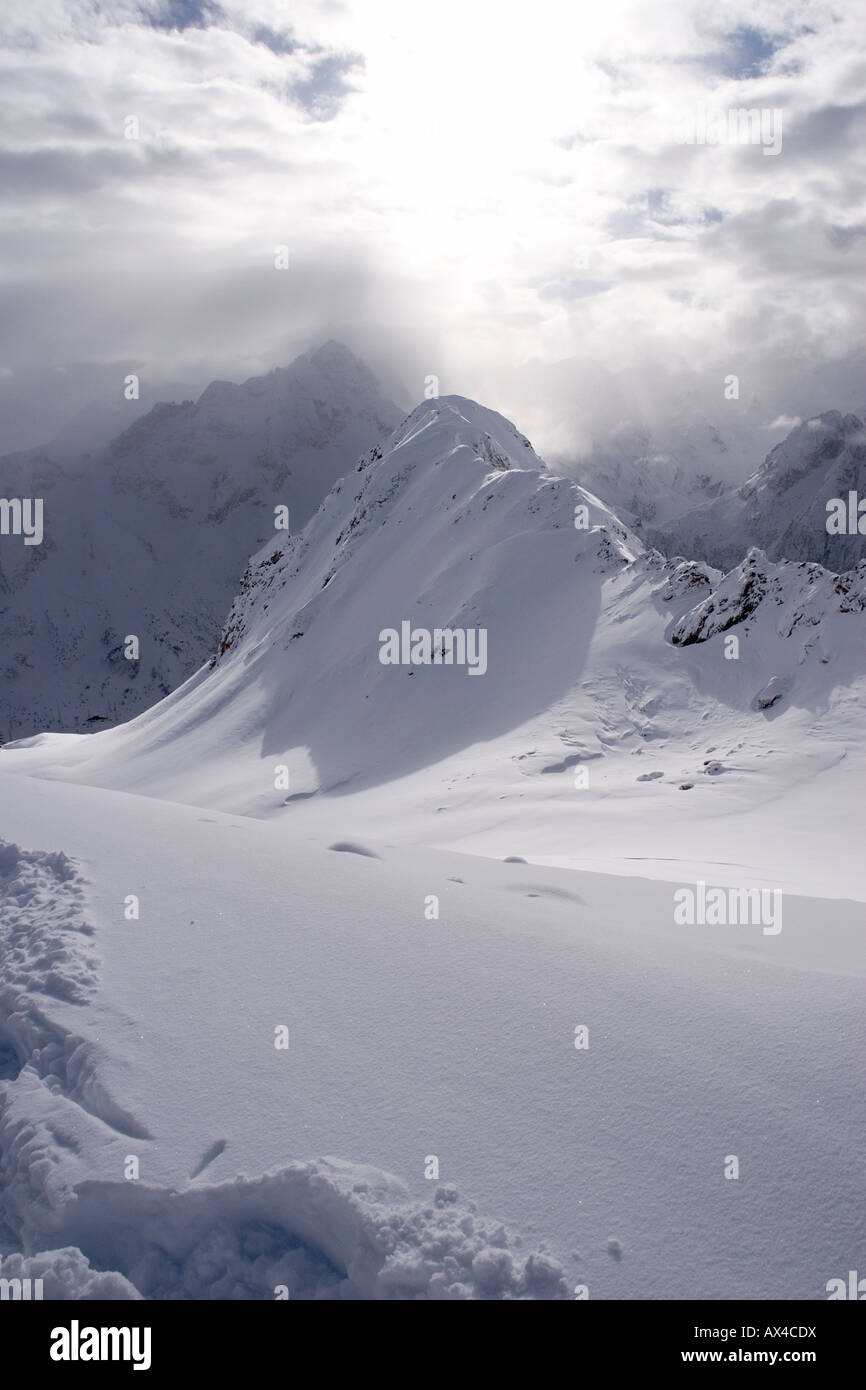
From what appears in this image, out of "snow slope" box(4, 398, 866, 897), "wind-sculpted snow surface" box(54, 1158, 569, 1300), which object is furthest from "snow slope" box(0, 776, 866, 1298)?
"snow slope" box(4, 398, 866, 897)

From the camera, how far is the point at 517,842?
55.7ft

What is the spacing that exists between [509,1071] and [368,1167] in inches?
33.3

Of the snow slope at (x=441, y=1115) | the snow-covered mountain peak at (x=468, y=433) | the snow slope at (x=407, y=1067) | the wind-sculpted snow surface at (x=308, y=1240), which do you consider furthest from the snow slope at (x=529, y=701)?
the wind-sculpted snow surface at (x=308, y=1240)

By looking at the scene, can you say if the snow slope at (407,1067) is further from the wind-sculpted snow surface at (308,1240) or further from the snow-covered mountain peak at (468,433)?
the snow-covered mountain peak at (468,433)

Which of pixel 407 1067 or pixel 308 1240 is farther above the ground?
pixel 407 1067

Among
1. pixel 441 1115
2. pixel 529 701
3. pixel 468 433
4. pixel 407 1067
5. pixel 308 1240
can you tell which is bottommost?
pixel 308 1240

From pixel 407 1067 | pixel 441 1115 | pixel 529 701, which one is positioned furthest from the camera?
pixel 529 701

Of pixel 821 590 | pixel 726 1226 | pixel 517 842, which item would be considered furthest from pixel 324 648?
pixel 726 1226

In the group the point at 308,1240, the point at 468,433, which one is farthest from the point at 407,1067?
the point at 468,433

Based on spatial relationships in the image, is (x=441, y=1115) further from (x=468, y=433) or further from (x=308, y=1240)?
(x=468, y=433)

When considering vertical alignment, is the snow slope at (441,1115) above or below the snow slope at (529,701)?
below

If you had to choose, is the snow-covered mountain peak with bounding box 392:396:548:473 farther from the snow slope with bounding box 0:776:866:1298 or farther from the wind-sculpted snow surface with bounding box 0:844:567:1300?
the wind-sculpted snow surface with bounding box 0:844:567:1300

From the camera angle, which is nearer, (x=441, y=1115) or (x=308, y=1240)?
(x=308, y=1240)
